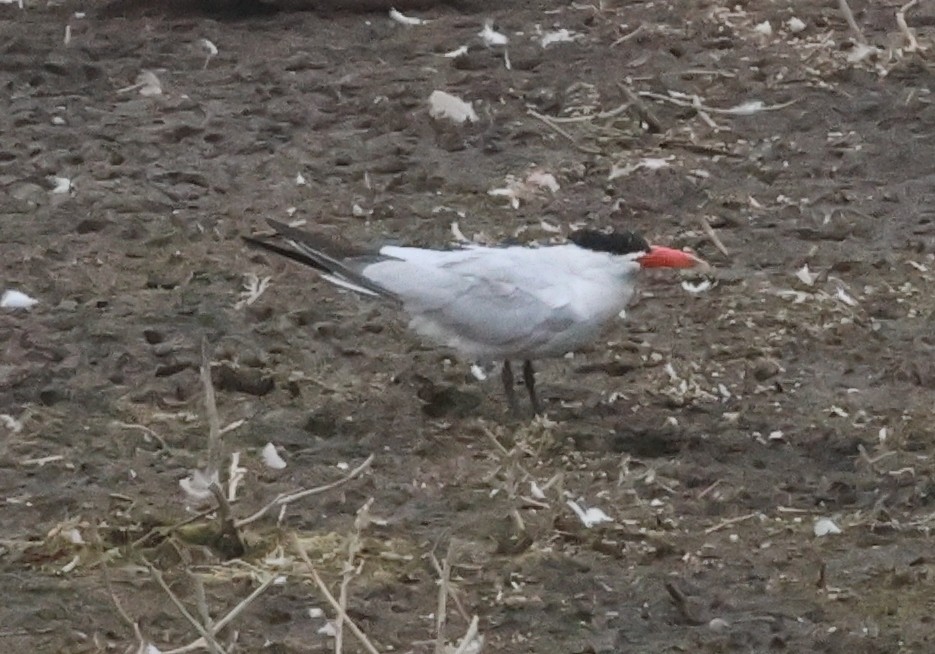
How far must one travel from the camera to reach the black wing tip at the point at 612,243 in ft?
13.9

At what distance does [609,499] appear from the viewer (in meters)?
3.77

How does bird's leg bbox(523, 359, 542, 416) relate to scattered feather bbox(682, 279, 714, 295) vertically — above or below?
above

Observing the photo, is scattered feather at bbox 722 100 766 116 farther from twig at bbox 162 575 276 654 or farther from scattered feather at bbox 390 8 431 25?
twig at bbox 162 575 276 654

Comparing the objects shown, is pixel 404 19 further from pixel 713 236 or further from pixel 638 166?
pixel 713 236

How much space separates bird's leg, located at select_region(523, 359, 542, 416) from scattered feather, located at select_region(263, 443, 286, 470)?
24.5 inches

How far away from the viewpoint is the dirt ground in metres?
3.37

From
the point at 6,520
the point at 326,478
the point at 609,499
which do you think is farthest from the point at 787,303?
the point at 6,520

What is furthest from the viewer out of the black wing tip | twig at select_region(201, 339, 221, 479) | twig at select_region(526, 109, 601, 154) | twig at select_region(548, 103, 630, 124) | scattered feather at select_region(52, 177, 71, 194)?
twig at select_region(548, 103, 630, 124)

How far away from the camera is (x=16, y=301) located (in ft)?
15.3

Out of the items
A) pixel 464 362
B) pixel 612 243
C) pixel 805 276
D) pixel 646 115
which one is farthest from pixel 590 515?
pixel 646 115

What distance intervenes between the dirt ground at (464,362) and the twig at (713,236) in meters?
0.03

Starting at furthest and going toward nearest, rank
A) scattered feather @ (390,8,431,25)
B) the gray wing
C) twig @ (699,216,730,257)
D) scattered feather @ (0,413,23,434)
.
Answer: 1. scattered feather @ (390,8,431,25)
2. twig @ (699,216,730,257)
3. the gray wing
4. scattered feather @ (0,413,23,434)

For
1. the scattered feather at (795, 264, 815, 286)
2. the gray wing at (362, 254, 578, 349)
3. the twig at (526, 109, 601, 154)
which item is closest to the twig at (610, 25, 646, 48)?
the twig at (526, 109, 601, 154)

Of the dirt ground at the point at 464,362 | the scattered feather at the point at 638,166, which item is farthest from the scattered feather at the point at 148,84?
the scattered feather at the point at 638,166
